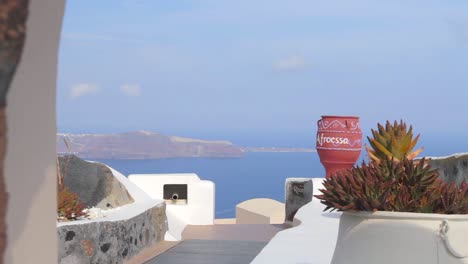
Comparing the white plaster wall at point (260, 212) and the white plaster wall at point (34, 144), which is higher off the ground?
the white plaster wall at point (34, 144)

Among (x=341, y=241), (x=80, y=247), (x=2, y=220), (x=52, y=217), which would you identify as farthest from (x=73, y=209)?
(x=2, y=220)

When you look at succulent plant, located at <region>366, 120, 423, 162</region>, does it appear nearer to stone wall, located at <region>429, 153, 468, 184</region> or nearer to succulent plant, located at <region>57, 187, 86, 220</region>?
succulent plant, located at <region>57, 187, 86, 220</region>

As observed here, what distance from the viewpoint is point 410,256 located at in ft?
9.21

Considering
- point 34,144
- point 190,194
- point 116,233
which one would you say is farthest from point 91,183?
point 34,144

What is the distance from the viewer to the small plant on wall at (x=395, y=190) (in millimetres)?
2979

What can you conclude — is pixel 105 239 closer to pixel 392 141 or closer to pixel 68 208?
pixel 68 208

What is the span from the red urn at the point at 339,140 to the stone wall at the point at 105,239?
3073mm

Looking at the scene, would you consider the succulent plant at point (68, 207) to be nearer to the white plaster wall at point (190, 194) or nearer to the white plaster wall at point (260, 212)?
the white plaster wall at point (190, 194)

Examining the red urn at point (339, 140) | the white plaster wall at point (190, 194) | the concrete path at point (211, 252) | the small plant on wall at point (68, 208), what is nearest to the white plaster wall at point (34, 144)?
the small plant on wall at point (68, 208)

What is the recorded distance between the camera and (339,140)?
1008 cm

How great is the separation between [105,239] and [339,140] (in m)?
4.45

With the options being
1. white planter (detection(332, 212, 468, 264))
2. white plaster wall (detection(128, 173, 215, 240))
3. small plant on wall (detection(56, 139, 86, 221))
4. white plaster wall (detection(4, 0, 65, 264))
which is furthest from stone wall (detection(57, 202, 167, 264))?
white plaster wall (detection(4, 0, 65, 264))

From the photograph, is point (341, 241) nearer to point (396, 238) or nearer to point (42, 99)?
point (396, 238)

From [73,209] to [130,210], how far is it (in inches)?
42.2
